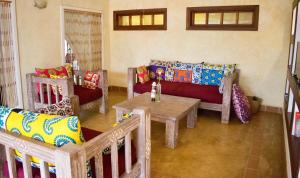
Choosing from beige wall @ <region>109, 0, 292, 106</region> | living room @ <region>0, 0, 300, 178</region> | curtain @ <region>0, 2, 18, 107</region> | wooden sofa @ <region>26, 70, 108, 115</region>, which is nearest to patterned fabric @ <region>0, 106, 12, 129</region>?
living room @ <region>0, 0, 300, 178</region>

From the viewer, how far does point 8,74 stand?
3725mm

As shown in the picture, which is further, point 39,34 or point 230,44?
point 230,44

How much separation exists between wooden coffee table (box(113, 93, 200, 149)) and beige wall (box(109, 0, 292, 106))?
4.96 ft

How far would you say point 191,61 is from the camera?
16.6 feet

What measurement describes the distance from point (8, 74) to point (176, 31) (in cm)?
311

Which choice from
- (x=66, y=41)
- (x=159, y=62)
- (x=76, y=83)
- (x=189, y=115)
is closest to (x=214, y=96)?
(x=189, y=115)

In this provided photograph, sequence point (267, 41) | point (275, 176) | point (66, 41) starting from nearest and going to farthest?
point (275, 176)
point (267, 41)
point (66, 41)

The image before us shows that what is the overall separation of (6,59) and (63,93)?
102 centimetres

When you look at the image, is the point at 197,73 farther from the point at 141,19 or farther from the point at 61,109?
the point at 61,109

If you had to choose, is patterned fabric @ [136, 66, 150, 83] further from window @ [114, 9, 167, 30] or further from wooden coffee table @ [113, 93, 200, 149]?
window @ [114, 9, 167, 30]

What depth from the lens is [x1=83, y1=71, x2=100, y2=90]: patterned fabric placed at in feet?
13.9

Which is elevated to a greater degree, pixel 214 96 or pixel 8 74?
pixel 8 74

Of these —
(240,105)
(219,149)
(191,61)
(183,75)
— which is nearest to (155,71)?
(183,75)

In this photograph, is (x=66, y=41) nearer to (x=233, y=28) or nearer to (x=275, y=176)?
(x=233, y=28)
